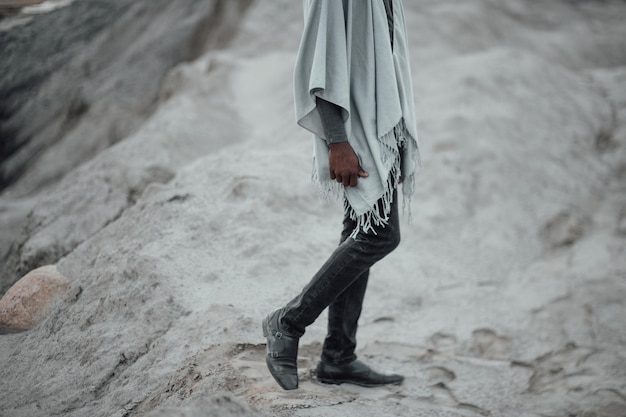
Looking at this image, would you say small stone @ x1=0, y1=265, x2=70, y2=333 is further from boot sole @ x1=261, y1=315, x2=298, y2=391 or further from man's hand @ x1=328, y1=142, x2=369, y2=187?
man's hand @ x1=328, y1=142, x2=369, y2=187

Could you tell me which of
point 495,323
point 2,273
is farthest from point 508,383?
point 2,273

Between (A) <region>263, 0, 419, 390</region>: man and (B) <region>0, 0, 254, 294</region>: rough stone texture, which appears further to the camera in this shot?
(B) <region>0, 0, 254, 294</region>: rough stone texture

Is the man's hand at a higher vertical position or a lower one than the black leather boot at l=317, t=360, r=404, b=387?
higher

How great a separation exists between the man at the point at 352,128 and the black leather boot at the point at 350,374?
0.23 meters

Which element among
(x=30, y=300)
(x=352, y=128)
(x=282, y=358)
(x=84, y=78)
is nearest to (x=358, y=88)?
(x=352, y=128)

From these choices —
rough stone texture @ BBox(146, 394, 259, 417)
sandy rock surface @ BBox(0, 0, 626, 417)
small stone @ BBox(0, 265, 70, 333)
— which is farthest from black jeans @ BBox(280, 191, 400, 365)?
small stone @ BBox(0, 265, 70, 333)

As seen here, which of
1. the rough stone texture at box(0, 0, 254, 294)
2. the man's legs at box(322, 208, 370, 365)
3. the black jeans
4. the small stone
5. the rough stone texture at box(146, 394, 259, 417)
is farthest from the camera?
the rough stone texture at box(0, 0, 254, 294)

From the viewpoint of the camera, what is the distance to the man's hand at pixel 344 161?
7.34 ft

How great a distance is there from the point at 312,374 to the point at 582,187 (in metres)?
2.90

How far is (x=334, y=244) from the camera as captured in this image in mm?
3662

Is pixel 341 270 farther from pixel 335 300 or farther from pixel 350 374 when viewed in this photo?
pixel 350 374

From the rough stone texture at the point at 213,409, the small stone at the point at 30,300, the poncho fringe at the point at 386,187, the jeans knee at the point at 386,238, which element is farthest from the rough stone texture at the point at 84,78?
the rough stone texture at the point at 213,409

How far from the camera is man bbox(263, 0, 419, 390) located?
2.23 m

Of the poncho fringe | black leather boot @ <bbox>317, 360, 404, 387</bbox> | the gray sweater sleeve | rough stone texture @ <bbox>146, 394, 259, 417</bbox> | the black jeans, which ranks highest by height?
the gray sweater sleeve
